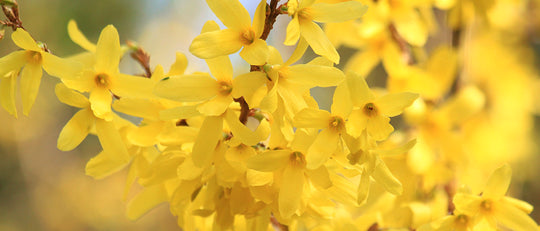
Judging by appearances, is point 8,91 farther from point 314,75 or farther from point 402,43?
point 402,43

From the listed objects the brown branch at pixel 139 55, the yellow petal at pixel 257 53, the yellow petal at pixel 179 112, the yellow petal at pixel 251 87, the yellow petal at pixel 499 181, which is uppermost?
the yellow petal at pixel 257 53

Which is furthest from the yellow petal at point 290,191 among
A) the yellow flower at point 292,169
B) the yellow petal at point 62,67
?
the yellow petal at point 62,67

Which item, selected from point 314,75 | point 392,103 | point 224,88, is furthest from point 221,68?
point 392,103

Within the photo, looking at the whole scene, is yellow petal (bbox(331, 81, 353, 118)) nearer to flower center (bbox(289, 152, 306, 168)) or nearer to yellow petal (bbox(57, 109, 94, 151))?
flower center (bbox(289, 152, 306, 168))

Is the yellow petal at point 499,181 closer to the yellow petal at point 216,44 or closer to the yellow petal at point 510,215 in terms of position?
the yellow petal at point 510,215

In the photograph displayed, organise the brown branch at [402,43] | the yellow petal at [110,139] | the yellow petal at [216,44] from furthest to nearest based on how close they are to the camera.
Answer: the brown branch at [402,43] < the yellow petal at [110,139] < the yellow petal at [216,44]

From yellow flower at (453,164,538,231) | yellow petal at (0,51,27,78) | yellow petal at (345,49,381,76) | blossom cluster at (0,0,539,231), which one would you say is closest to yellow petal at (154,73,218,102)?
blossom cluster at (0,0,539,231)
